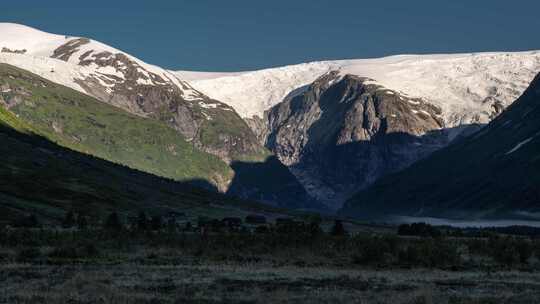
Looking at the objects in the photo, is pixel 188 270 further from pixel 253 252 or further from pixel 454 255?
pixel 454 255

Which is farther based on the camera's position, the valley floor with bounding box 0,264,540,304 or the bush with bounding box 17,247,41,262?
the bush with bounding box 17,247,41,262

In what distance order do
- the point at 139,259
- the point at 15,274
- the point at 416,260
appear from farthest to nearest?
the point at 416,260
the point at 139,259
the point at 15,274

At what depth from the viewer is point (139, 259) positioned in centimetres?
7412

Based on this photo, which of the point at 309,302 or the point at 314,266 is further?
the point at 314,266

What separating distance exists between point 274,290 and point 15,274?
16425 mm

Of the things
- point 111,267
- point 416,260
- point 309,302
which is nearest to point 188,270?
point 111,267

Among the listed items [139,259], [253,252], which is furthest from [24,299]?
[253,252]

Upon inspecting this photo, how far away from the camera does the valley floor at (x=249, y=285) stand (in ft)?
152

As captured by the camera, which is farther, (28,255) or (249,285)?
(28,255)

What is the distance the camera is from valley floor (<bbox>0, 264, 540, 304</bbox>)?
46344mm

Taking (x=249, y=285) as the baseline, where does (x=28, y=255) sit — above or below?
above

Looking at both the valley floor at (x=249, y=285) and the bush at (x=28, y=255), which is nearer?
the valley floor at (x=249, y=285)

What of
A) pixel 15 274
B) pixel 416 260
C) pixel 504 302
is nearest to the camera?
pixel 504 302

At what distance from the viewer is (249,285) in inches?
2124
